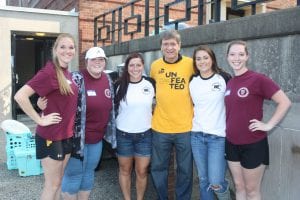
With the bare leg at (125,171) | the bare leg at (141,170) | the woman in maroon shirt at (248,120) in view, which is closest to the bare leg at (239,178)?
the woman in maroon shirt at (248,120)

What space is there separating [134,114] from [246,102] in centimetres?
123

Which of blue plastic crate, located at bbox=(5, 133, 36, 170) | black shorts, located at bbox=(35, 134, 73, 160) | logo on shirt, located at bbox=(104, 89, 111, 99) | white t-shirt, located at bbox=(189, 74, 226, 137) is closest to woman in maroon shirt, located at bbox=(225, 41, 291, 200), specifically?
white t-shirt, located at bbox=(189, 74, 226, 137)

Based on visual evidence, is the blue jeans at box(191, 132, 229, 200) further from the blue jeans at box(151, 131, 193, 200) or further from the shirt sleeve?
the shirt sleeve

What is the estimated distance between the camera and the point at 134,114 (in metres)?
3.79

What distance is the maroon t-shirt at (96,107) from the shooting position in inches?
139

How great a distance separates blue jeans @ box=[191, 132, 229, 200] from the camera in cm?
341

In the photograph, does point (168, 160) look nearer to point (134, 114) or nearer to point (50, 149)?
point (134, 114)

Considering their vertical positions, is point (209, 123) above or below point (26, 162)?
above

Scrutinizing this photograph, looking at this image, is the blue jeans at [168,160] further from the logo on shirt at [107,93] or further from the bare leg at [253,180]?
the bare leg at [253,180]

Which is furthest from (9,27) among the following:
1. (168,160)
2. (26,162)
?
(168,160)

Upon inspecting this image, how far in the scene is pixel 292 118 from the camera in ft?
11.3

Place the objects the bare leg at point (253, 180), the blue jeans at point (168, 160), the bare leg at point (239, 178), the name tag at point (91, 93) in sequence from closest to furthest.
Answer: the bare leg at point (253, 180), the bare leg at point (239, 178), the name tag at point (91, 93), the blue jeans at point (168, 160)

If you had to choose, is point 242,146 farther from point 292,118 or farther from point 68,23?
point 68,23

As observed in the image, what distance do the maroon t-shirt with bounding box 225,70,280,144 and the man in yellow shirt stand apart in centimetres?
62
